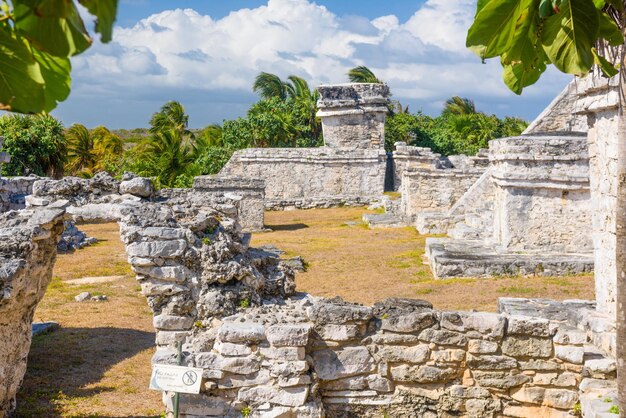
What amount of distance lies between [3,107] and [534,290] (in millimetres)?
10092

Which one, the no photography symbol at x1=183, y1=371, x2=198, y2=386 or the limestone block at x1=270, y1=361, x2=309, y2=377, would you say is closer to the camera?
the no photography symbol at x1=183, y1=371, x2=198, y2=386

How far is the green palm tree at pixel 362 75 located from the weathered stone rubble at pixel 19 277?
35462mm

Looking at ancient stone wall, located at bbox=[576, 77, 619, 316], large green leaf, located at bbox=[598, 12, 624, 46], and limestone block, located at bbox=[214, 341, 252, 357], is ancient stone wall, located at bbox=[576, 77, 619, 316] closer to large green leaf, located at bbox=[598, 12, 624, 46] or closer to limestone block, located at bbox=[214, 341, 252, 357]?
limestone block, located at bbox=[214, 341, 252, 357]

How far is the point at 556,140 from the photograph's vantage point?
12.4m

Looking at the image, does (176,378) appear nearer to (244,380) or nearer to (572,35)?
(244,380)

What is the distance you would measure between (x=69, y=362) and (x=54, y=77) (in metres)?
7.90

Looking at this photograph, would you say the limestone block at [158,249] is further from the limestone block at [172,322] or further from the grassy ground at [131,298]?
the grassy ground at [131,298]

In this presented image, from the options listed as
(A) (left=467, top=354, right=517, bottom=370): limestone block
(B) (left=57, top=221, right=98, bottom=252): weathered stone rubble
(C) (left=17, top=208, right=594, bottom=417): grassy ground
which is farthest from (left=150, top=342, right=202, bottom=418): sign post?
(B) (left=57, top=221, right=98, bottom=252): weathered stone rubble

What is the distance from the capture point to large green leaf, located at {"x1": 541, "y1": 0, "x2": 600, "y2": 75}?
2.41m

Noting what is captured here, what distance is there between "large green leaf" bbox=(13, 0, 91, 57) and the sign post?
4112mm

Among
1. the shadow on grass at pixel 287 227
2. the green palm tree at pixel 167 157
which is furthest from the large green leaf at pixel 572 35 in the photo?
the green palm tree at pixel 167 157

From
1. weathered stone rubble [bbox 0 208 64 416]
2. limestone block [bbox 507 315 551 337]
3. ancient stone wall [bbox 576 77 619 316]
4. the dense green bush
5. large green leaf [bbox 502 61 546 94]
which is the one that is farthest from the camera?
the dense green bush

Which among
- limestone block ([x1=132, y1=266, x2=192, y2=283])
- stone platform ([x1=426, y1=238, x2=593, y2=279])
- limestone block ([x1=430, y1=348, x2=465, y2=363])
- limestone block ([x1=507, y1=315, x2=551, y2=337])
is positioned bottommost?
limestone block ([x1=430, y1=348, x2=465, y2=363])

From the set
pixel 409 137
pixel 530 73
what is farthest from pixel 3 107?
pixel 409 137
